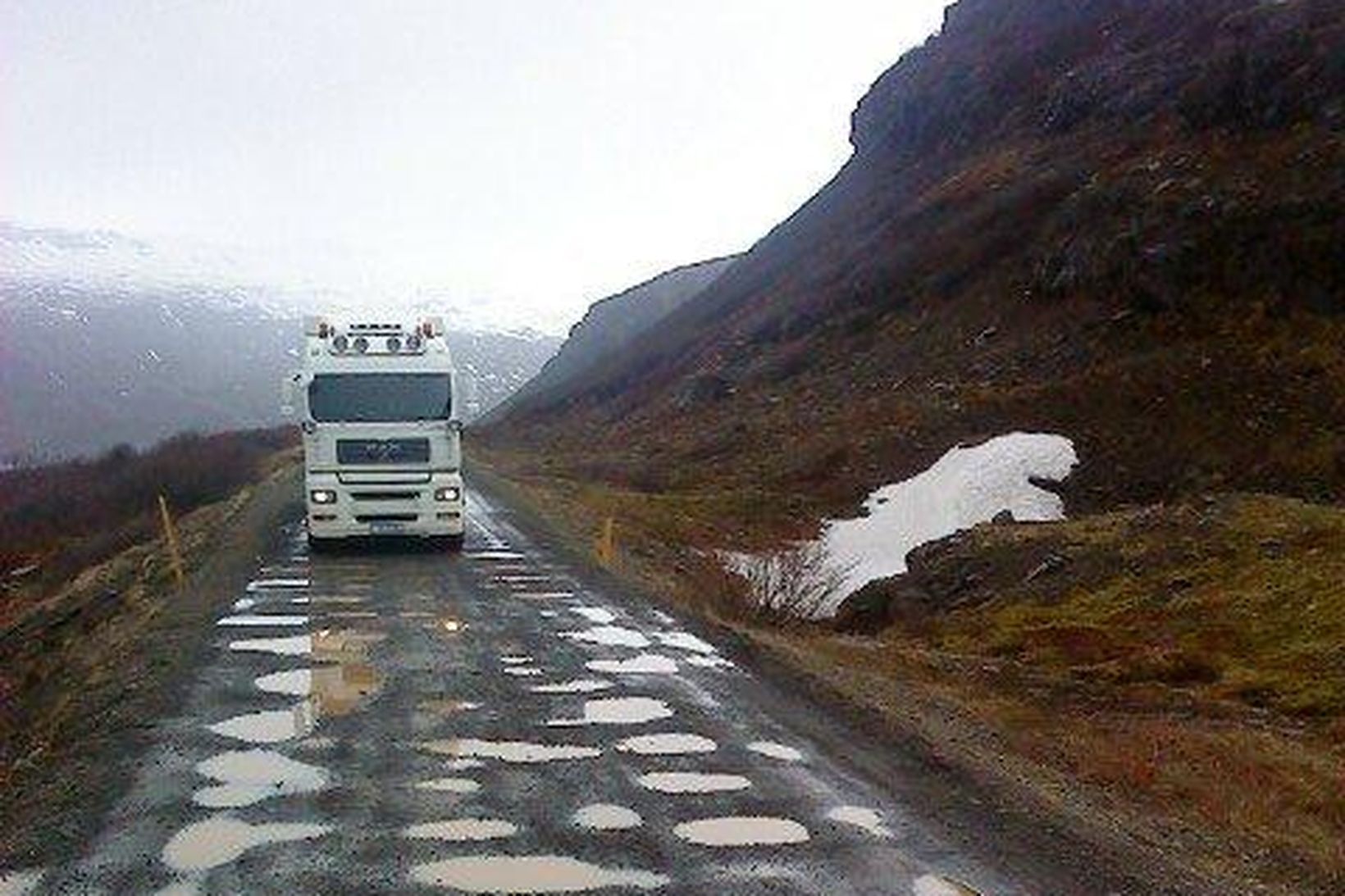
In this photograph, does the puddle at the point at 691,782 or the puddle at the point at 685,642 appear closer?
the puddle at the point at 691,782

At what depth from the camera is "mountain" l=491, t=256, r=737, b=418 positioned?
126m

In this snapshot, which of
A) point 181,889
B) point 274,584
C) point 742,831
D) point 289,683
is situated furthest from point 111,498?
point 742,831

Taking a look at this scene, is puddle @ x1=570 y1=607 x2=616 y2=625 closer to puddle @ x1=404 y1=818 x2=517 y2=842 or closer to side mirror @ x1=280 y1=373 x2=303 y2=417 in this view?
side mirror @ x1=280 y1=373 x2=303 y2=417

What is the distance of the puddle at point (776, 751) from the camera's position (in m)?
9.42

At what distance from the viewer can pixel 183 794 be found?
8.18 metres

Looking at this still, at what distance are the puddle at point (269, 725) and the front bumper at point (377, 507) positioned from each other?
34.0ft

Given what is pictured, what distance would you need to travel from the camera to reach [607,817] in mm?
7848

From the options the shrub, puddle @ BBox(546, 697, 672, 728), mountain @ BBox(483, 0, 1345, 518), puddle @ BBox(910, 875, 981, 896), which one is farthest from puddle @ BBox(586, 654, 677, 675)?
the shrub

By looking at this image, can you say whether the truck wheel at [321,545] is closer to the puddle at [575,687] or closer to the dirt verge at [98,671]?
the dirt verge at [98,671]

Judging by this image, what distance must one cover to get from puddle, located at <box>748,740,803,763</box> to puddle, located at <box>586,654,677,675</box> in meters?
2.66

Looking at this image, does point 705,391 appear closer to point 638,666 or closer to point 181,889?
point 638,666

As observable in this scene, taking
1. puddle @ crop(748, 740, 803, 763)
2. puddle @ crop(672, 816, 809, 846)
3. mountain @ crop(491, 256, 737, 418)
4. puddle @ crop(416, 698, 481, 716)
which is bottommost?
puddle @ crop(672, 816, 809, 846)

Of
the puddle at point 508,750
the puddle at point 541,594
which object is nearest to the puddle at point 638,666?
the puddle at point 508,750

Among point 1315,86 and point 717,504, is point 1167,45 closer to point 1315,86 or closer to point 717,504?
point 1315,86
